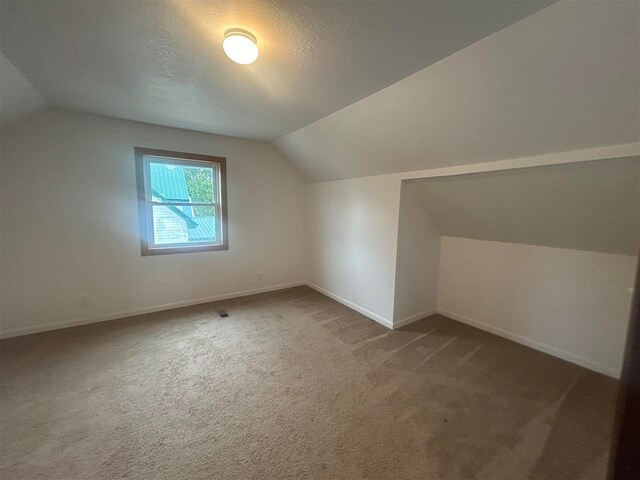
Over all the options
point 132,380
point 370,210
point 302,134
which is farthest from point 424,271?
point 132,380

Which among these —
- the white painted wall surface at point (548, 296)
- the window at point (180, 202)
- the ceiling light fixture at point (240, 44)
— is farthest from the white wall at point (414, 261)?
Answer: the window at point (180, 202)

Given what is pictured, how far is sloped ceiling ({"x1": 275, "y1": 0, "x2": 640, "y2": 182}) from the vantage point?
1.13 meters

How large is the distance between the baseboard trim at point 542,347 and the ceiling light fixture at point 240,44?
341 centimetres

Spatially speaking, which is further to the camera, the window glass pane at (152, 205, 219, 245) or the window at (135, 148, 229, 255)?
the window glass pane at (152, 205, 219, 245)

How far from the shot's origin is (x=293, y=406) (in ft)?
5.77

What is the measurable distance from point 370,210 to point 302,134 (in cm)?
128

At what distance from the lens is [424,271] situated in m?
3.13

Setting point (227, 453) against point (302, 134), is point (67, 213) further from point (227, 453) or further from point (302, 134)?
point (227, 453)

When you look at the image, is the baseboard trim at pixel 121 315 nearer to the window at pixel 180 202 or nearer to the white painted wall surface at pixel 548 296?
the window at pixel 180 202

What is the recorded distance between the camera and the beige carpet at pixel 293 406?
137 centimetres

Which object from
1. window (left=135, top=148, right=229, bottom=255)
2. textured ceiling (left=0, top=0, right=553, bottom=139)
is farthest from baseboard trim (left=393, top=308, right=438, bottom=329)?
window (left=135, top=148, right=229, bottom=255)

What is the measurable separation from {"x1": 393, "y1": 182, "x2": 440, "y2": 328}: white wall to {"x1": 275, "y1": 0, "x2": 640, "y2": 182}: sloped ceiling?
0.54 metres

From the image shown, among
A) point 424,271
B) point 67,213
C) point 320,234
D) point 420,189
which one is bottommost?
point 424,271

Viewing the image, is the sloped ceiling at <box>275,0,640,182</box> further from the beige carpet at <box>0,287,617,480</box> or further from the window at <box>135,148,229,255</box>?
the window at <box>135,148,229,255</box>
